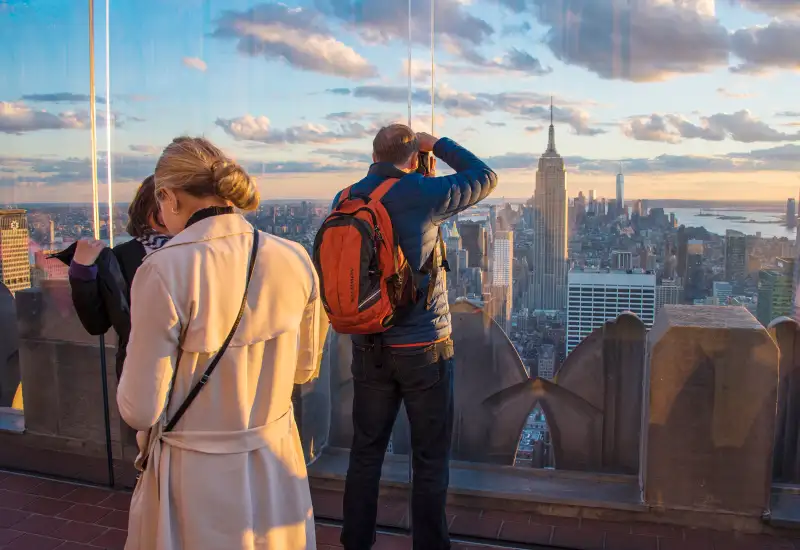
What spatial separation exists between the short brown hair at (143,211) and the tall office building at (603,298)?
6.31ft

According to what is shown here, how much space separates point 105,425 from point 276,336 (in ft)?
8.55

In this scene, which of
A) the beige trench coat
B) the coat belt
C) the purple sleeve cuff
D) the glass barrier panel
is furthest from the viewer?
the glass barrier panel

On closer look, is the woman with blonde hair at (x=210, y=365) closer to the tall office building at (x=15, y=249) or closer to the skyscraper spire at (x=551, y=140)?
the skyscraper spire at (x=551, y=140)

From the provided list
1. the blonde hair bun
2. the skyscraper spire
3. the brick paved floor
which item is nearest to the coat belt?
the blonde hair bun

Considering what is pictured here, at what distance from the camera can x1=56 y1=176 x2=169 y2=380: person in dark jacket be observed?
2.27 meters

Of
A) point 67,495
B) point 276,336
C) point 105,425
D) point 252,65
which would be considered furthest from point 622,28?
point 67,495

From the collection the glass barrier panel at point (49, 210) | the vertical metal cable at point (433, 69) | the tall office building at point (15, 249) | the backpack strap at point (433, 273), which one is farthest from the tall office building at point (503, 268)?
the tall office building at point (15, 249)

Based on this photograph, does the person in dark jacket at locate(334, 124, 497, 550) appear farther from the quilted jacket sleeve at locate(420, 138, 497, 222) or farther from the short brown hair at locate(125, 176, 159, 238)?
the short brown hair at locate(125, 176, 159, 238)

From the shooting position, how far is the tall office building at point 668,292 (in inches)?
136

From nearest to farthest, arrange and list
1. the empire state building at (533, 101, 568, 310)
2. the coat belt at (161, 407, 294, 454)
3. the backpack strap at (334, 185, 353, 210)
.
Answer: the coat belt at (161, 407, 294, 454) → the backpack strap at (334, 185, 353, 210) → the empire state building at (533, 101, 568, 310)

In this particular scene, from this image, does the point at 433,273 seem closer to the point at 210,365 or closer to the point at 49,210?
the point at 210,365

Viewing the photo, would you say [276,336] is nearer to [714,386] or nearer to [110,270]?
[110,270]

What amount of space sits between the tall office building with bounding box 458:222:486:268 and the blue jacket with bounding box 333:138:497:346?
2.46 feet

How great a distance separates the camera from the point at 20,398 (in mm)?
4961
